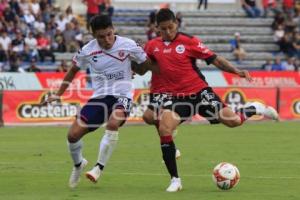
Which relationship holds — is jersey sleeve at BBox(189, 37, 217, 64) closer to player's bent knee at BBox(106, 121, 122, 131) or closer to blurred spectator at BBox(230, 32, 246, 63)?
player's bent knee at BBox(106, 121, 122, 131)

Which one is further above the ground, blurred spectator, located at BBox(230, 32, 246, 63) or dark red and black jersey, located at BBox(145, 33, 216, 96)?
dark red and black jersey, located at BBox(145, 33, 216, 96)

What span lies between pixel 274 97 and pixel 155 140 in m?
8.64

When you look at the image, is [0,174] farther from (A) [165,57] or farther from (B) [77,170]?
(A) [165,57]

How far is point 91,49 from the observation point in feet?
40.4

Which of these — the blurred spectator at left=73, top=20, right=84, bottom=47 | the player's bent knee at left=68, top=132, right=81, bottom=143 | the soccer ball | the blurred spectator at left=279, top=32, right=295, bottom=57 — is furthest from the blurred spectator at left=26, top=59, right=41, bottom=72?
the soccer ball

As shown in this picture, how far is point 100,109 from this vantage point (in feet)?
40.1

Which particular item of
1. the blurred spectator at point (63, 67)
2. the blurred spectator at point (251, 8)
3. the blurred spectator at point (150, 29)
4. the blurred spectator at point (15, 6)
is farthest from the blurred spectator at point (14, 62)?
the blurred spectator at point (251, 8)

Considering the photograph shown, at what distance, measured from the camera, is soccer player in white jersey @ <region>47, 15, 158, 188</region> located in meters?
12.2

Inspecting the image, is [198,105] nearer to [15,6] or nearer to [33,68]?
[33,68]

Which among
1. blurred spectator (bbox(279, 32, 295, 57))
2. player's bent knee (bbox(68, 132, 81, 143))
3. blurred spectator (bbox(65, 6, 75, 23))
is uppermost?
player's bent knee (bbox(68, 132, 81, 143))

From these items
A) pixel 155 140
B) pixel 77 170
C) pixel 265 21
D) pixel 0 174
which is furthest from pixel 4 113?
pixel 265 21

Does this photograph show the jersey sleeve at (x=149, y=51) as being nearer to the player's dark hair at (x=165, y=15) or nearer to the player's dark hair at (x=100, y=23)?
the player's dark hair at (x=165, y=15)

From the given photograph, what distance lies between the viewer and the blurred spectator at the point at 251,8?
40.3m

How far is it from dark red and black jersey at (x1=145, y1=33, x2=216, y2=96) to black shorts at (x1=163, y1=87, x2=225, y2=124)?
0.35 ft
